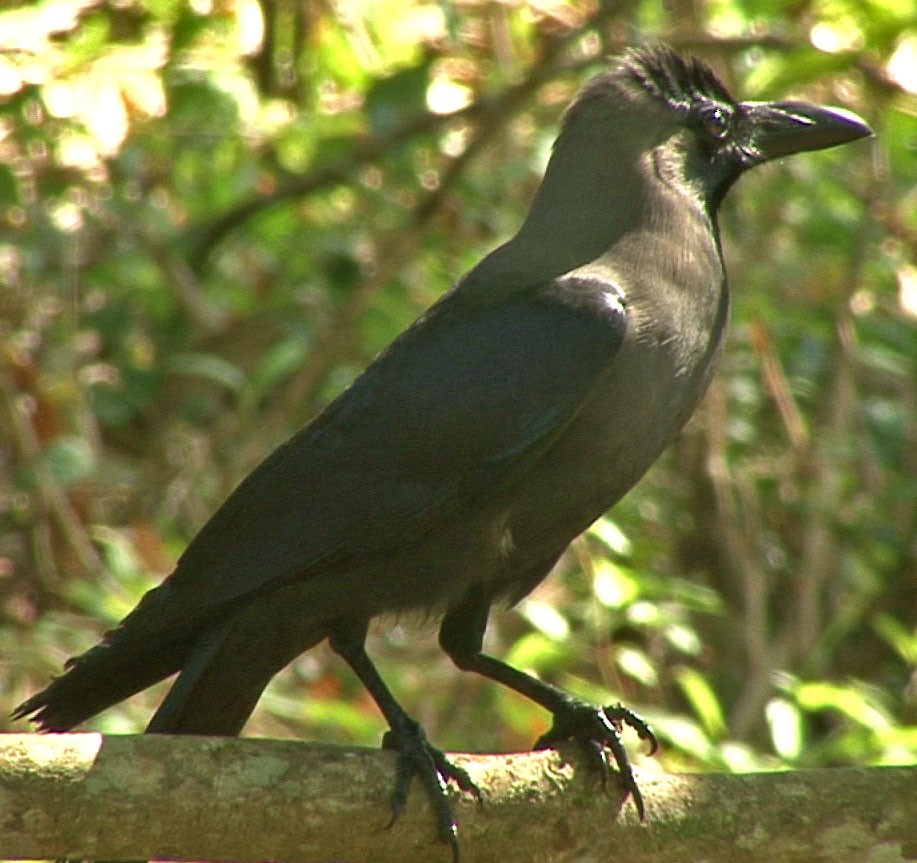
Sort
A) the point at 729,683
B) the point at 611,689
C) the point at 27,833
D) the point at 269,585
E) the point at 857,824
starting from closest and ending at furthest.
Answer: the point at 27,833
the point at 857,824
the point at 269,585
the point at 611,689
the point at 729,683

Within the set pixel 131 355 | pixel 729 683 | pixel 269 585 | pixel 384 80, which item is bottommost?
pixel 729 683

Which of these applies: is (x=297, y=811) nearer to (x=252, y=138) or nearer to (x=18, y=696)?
(x=18, y=696)

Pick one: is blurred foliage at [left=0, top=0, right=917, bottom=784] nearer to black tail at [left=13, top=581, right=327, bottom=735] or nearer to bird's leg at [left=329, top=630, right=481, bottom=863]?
black tail at [left=13, top=581, right=327, bottom=735]

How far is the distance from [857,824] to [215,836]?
1020 millimetres

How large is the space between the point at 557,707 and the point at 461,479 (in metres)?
0.48

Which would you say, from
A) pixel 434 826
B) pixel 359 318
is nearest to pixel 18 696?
pixel 359 318

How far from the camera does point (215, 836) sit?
250cm

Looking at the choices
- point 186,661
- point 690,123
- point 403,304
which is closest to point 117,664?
point 186,661

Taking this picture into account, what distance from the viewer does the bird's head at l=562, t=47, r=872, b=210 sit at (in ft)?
11.7

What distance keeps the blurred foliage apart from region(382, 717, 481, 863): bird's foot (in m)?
1.73

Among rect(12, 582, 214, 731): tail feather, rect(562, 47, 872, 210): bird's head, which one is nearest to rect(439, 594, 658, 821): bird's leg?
rect(12, 582, 214, 731): tail feather

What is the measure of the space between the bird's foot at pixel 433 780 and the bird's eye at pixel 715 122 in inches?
61.2

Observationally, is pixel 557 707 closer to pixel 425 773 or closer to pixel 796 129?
pixel 425 773

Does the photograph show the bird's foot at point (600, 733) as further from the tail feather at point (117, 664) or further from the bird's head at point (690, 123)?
the bird's head at point (690, 123)
